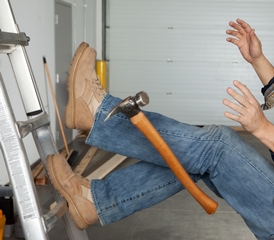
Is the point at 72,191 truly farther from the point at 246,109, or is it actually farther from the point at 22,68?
the point at 246,109

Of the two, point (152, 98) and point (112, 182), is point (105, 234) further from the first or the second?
point (152, 98)

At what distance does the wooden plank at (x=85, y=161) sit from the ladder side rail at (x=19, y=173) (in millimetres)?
3518

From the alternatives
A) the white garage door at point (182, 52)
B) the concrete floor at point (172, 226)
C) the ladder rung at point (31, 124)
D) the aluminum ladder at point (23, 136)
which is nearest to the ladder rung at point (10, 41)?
the aluminum ladder at point (23, 136)

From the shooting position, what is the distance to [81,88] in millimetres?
2064

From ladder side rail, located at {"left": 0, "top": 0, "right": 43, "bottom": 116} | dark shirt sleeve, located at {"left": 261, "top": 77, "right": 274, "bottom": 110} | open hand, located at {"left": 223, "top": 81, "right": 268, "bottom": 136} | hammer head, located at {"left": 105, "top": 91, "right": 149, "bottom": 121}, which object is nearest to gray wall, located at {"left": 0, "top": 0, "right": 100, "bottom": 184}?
ladder side rail, located at {"left": 0, "top": 0, "right": 43, "bottom": 116}

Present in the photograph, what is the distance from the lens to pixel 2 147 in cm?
175

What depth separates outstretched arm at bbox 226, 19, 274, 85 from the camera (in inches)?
94.0

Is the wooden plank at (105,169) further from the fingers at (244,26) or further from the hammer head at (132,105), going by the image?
the hammer head at (132,105)

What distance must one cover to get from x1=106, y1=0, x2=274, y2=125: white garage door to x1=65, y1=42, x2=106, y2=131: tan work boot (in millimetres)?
6494

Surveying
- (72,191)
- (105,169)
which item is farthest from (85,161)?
(72,191)

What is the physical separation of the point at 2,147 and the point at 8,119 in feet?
0.33

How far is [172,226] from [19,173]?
232 cm

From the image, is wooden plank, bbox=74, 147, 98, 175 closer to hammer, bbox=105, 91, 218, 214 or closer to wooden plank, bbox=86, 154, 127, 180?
wooden plank, bbox=86, 154, 127, 180

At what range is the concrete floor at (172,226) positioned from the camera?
3643 millimetres
